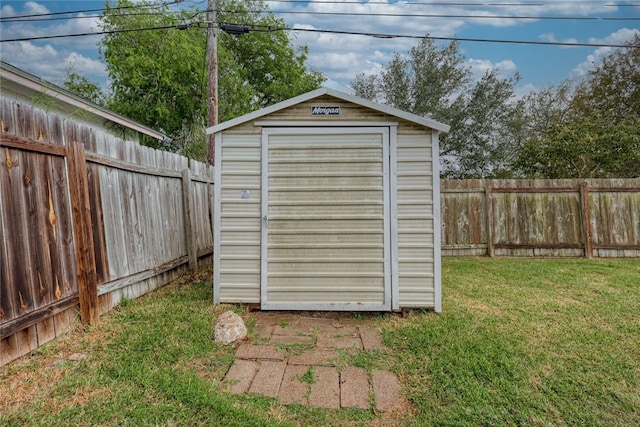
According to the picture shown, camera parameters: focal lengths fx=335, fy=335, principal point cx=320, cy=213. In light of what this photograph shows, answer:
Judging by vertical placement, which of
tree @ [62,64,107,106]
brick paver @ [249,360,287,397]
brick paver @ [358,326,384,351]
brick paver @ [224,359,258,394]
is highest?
tree @ [62,64,107,106]

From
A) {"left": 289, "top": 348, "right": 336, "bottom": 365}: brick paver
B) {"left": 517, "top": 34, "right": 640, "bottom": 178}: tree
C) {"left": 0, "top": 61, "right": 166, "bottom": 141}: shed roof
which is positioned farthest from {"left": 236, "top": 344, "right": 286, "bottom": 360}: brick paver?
{"left": 517, "top": 34, "right": 640, "bottom": 178}: tree

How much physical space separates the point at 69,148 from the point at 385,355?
10.5 feet

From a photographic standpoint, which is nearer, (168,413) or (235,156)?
→ (168,413)

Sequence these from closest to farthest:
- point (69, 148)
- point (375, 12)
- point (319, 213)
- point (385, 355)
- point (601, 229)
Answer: point (385, 355)
point (69, 148)
point (319, 213)
point (601, 229)
point (375, 12)

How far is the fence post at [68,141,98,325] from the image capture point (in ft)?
9.59

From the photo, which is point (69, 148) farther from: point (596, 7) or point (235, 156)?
point (596, 7)

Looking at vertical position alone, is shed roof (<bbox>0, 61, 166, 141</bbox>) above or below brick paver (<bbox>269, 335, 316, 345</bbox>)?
above

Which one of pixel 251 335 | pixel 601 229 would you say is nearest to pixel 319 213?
pixel 251 335

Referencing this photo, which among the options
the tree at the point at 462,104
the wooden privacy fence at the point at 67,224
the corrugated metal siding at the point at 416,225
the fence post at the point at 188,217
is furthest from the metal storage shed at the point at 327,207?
the tree at the point at 462,104

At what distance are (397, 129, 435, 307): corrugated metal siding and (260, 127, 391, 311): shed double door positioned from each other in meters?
0.17

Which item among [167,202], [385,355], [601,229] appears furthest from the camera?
[601,229]

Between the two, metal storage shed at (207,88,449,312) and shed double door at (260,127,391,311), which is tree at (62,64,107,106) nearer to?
metal storage shed at (207,88,449,312)

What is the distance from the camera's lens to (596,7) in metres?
8.30

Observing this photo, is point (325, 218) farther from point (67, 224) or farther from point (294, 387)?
point (67, 224)
